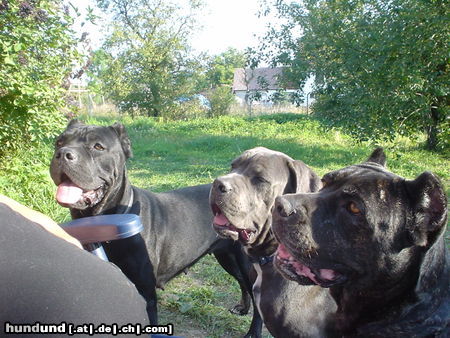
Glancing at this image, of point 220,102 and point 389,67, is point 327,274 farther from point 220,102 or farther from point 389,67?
point 220,102

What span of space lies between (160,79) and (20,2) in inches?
736

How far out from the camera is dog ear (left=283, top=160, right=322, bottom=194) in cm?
275

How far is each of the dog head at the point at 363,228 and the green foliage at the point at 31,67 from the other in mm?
4046

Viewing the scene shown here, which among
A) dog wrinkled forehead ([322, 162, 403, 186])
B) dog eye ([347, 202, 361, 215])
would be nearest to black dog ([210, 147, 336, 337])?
dog wrinkled forehead ([322, 162, 403, 186])

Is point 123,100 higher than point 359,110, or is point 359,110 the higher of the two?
point 359,110

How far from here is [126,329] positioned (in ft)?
3.65

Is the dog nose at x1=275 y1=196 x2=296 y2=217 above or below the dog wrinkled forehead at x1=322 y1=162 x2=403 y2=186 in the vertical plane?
below

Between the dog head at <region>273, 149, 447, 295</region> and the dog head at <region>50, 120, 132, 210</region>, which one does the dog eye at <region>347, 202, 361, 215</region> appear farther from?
the dog head at <region>50, 120, 132, 210</region>

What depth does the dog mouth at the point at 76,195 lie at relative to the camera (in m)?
2.89

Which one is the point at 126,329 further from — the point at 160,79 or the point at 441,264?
the point at 160,79

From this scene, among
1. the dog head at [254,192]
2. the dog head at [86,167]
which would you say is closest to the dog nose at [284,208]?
the dog head at [254,192]

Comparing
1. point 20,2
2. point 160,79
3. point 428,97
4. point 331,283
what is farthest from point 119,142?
point 160,79

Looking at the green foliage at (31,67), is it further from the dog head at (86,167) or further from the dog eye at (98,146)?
the dog eye at (98,146)

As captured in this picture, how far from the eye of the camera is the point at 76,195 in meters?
2.92
